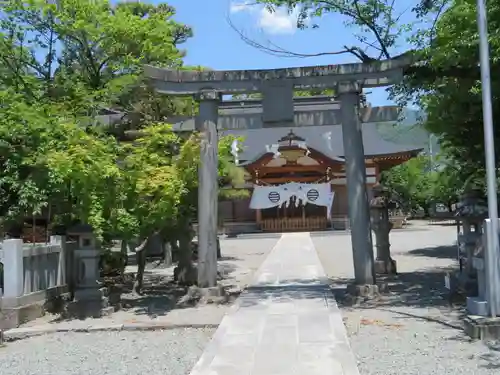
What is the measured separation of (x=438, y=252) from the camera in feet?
63.3

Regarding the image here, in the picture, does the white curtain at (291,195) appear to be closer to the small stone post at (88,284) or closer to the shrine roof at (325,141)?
the shrine roof at (325,141)

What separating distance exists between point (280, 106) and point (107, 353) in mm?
5275

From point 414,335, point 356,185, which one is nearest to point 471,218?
point 356,185

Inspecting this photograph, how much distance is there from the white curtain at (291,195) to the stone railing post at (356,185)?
23.9 metres

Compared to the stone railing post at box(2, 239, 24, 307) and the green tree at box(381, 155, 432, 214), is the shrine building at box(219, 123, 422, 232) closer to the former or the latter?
the green tree at box(381, 155, 432, 214)

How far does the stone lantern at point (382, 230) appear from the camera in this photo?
1333 centimetres

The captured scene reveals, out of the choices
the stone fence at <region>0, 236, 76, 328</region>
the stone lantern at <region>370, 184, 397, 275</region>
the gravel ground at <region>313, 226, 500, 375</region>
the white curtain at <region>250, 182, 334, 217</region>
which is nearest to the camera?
the gravel ground at <region>313, 226, 500, 375</region>

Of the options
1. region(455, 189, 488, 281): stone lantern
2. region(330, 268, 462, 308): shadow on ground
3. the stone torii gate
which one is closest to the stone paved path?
region(330, 268, 462, 308): shadow on ground

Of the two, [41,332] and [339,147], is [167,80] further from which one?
[339,147]

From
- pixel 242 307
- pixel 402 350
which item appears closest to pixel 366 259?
pixel 242 307

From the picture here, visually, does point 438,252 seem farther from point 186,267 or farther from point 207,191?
point 207,191

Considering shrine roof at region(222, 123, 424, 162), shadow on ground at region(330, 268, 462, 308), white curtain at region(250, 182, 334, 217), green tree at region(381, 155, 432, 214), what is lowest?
shadow on ground at region(330, 268, 462, 308)

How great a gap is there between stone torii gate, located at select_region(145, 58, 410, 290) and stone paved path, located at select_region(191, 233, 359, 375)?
1066 millimetres

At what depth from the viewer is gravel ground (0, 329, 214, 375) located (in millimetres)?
5980
